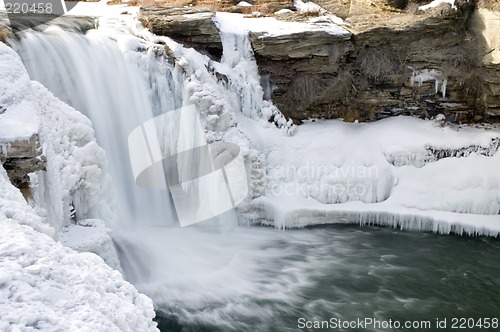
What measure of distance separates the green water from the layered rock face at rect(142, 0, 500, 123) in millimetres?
3366

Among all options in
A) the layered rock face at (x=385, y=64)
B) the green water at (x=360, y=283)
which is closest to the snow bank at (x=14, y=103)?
the green water at (x=360, y=283)

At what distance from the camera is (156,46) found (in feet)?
30.7

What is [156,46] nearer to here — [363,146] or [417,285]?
[363,146]

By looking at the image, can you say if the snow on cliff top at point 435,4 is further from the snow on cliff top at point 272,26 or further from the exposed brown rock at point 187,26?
the exposed brown rock at point 187,26

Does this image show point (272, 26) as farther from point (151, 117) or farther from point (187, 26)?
point (151, 117)

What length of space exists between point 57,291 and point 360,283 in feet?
19.5

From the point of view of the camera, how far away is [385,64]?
10.8 m

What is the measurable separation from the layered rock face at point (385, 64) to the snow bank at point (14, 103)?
628 centimetres

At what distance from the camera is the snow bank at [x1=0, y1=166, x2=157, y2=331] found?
1961 mm

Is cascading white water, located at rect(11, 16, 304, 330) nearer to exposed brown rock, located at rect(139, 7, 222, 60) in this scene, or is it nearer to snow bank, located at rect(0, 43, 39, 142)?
exposed brown rock, located at rect(139, 7, 222, 60)

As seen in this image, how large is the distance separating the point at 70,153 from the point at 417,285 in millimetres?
5682

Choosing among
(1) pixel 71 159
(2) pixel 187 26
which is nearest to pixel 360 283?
(1) pixel 71 159

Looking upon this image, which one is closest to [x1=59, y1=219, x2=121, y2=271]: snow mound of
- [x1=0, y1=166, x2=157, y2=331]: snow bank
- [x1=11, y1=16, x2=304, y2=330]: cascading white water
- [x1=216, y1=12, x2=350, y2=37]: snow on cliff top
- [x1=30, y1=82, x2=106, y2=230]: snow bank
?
[x1=30, y1=82, x2=106, y2=230]: snow bank

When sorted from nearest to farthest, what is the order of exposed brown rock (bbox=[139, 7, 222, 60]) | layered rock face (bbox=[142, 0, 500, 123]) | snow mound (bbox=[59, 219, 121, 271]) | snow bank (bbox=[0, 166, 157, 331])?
snow bank (bbox=[0, 166, 157, 331])
snow mound (bbox=[59, 219, 121, 271])
exposed brown rock (bbox=[139, 7, 222, 60])
layered rock face (bbox=[142, 0, 500, 123])
